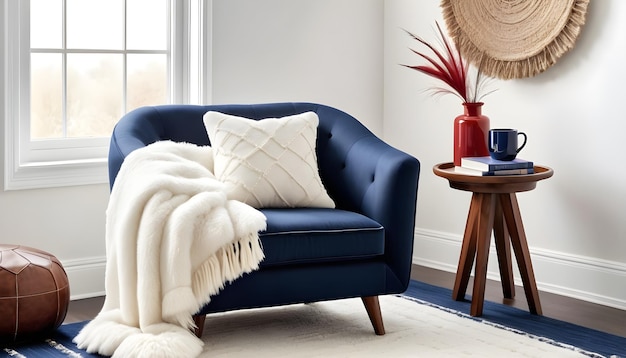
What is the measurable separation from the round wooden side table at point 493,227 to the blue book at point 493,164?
1.9 inches

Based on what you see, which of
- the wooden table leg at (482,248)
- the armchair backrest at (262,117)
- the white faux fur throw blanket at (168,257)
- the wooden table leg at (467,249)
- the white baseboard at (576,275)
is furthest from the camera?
the white baseboard at (576,275)

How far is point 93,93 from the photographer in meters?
3.88

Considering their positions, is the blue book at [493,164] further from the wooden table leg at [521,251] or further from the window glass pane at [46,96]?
the window glass pane at [46,96]

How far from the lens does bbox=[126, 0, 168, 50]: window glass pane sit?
13.0ft

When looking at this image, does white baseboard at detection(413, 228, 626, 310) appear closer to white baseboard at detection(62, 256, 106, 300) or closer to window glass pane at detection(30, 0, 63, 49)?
white baseboard at detection(62, 256, 106, 300)

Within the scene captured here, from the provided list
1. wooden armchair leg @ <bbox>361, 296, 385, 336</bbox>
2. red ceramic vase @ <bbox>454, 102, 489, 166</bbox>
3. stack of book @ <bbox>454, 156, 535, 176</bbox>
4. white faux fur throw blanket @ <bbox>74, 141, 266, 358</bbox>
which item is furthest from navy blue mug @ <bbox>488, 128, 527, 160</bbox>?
white faux fur throw blanket @ <bbox>74, 141, 266, 358</bbox>

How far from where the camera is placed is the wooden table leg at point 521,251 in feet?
11.6

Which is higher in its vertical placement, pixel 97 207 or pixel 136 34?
pixel 136 34

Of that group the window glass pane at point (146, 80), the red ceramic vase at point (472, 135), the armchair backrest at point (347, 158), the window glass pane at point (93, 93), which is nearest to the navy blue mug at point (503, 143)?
the red ceramic vase at point (472, 135)

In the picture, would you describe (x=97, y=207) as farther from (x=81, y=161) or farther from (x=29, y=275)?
(x=29, y=275)

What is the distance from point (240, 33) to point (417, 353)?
189cm

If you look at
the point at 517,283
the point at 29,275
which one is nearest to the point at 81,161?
the point at 29,275

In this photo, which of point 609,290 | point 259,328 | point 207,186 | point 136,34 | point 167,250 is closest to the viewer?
point 167,250

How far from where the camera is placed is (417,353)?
2.97m
